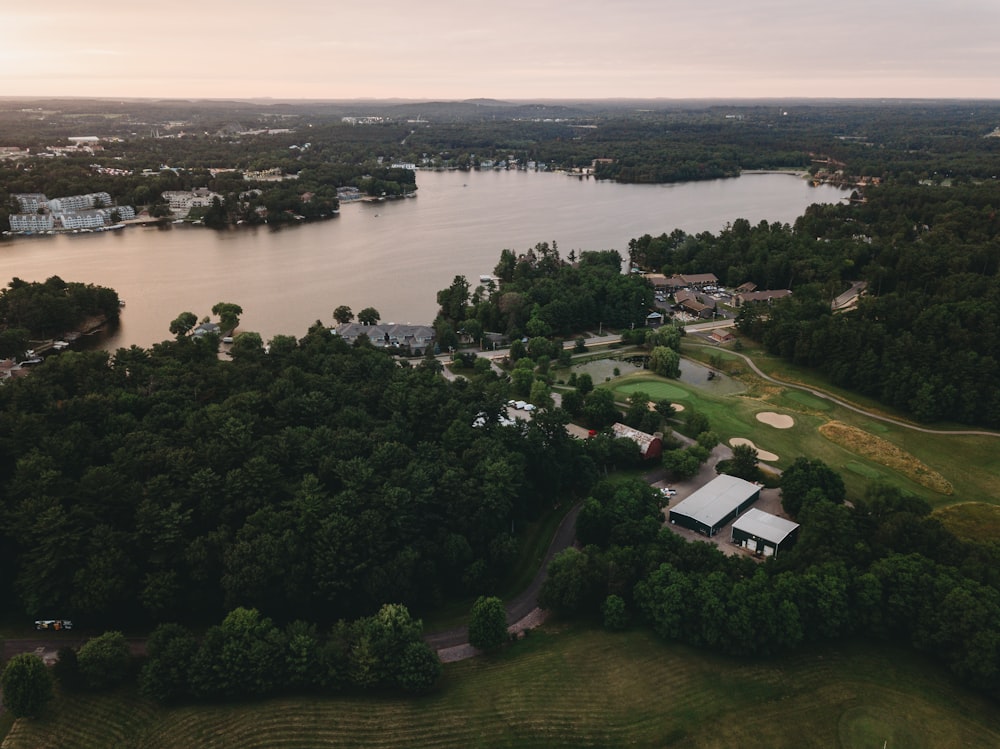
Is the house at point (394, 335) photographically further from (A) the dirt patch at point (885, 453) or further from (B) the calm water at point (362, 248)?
(A) the dirt patch at point (885, 453)

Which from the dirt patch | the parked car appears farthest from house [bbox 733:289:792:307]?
the parked car

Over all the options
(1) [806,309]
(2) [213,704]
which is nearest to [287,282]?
(1) [806,309]

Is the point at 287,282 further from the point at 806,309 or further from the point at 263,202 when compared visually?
the point at 806,309

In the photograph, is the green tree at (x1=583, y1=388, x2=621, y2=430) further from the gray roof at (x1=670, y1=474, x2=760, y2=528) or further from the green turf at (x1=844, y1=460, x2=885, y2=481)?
the green turf at (x1=844, y1=460, x2=885, y2=481)

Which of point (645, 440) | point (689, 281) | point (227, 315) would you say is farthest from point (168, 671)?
point (689, 281)

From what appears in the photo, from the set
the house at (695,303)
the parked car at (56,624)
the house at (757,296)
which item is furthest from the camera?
the house at (757,296)

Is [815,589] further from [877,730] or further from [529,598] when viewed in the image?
[529,598]

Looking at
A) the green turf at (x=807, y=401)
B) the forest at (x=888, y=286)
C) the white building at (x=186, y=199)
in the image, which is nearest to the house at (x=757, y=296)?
the forest at (x=888, y=286)
